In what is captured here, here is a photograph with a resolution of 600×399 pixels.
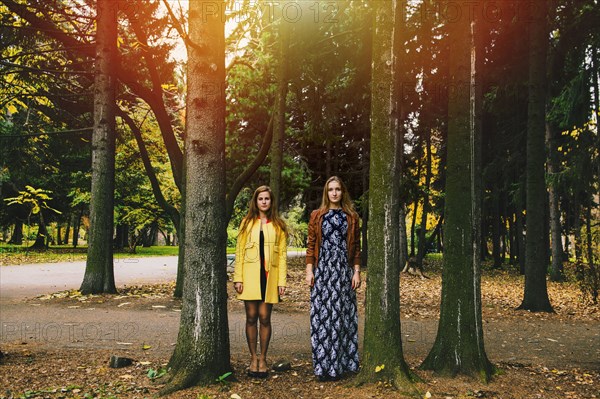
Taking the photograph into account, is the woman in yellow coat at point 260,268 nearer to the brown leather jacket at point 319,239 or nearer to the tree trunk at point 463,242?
the brown leather jacket at point 319,239

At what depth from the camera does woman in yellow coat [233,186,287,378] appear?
5.02 meters

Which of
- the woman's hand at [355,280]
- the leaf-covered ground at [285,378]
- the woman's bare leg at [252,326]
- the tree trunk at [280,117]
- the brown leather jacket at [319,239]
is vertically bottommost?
the leaf-covered ground at [285,378]

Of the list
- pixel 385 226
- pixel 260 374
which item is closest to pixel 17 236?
pixel 260 374

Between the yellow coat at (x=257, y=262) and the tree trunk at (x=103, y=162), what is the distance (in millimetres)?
6758

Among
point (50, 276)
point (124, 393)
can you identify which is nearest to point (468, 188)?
point (124, 393)

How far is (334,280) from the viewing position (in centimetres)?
500

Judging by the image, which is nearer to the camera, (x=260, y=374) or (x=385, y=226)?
(x=385, y=226)

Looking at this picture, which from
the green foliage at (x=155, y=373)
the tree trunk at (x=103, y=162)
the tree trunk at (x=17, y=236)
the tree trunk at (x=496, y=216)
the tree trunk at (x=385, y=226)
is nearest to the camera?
the tree trunk at (x=385, y=226)

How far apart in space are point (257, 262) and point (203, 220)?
2.47ft

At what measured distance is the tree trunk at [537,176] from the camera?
1050 centimetres

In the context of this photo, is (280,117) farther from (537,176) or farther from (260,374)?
(260,374)

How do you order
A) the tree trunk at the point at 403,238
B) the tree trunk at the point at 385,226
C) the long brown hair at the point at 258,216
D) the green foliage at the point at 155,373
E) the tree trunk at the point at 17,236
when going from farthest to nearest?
the tree trunk at the point at 17,236
the tree trunk at the point at 403,238
the long brown hair at the point at 258,216
the green foliage at the point at 155,373
the tree trunk at the point at 385,226

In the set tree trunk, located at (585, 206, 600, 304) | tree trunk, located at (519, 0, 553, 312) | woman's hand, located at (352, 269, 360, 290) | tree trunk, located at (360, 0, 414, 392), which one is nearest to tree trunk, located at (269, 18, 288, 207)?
tree trunk, located at (519, 0, 553, 312)

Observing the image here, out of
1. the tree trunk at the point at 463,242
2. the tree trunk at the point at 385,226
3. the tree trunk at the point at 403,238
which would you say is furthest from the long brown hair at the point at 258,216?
the tree trunk at the point at 403,238
